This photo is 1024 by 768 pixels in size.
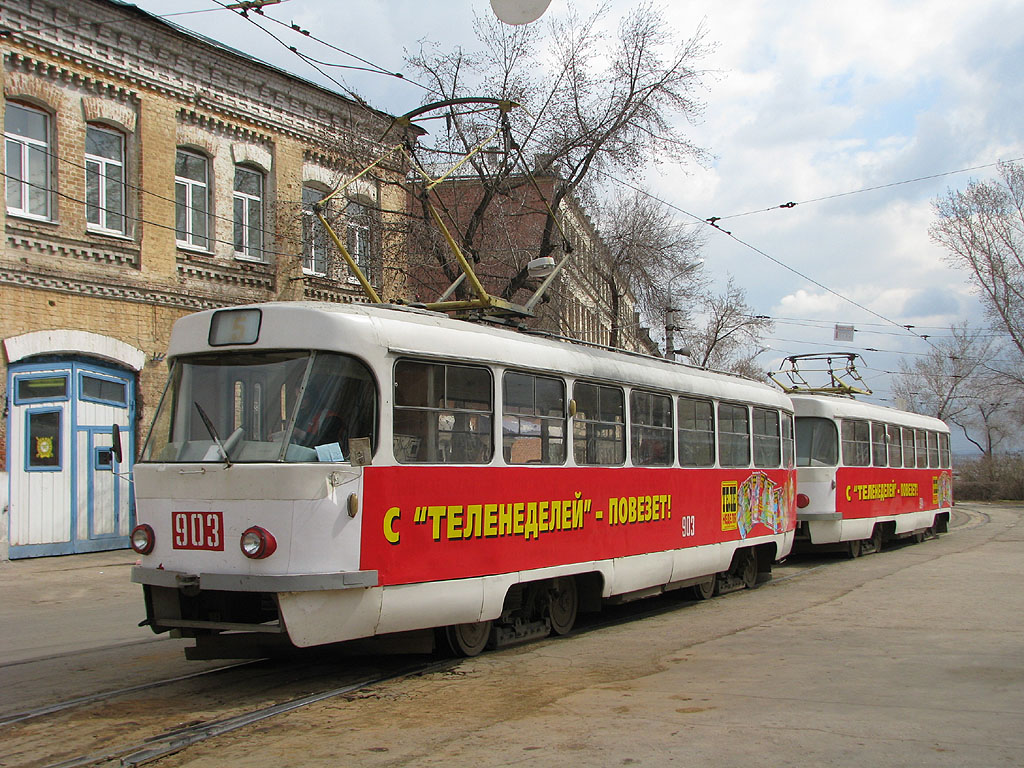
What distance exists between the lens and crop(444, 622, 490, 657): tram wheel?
27.2ft

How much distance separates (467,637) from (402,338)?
8.43 feet

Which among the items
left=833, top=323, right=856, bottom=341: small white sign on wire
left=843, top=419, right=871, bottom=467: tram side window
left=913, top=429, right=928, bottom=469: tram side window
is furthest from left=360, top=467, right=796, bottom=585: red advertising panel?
left=833, top=323, right=856, bottom=341: small white sign on wire

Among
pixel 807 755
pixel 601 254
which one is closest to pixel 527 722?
pixel 807 755

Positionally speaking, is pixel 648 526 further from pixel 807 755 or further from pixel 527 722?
pixel 807 755

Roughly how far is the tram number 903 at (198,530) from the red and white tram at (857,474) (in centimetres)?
1273

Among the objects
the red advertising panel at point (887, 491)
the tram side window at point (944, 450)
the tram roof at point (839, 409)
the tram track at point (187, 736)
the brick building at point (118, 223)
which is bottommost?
the tram track at point (187, 736)

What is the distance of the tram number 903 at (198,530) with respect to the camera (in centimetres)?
704

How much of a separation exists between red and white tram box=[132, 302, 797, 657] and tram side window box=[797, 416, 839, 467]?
9015 millimetres

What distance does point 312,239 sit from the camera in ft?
65.6

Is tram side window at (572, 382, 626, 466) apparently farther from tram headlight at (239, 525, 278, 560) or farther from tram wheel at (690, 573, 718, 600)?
tram headlight at (239, 525, 278, 560)

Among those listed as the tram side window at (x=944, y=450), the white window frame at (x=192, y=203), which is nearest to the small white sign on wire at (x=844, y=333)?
the tram side window at (x=944, y=450)

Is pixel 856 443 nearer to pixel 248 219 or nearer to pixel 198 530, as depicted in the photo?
pixel 248 219

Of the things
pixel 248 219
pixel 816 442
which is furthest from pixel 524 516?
pixel 248 219

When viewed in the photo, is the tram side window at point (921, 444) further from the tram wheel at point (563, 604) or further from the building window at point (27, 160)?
the building window at point (27, 160)
